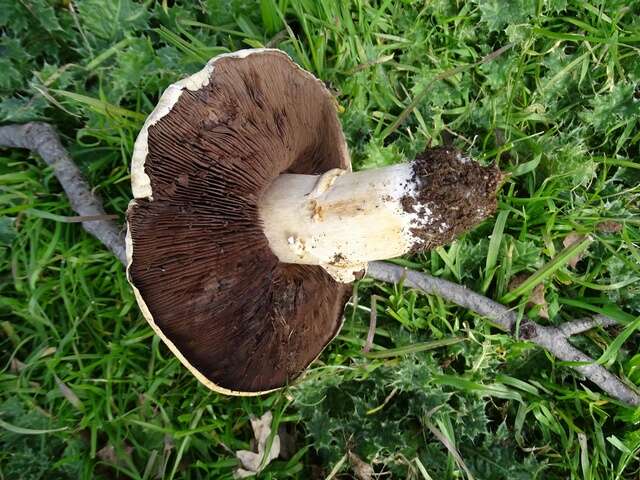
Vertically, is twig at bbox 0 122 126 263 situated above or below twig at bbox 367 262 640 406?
above

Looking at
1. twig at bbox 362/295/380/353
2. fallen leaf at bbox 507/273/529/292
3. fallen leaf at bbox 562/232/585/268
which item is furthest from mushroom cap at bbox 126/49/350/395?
→ fallen leaf at bbox 562/232/585/268

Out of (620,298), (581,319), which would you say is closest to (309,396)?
(581,319)

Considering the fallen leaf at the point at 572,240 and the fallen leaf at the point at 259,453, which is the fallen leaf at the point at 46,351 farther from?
the fallen leaf at the point at 572,240

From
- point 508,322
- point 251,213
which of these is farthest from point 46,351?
point 508,322

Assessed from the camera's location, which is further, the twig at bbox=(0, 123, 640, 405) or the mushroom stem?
the twig at bbox=(0, 123, 640, 405)

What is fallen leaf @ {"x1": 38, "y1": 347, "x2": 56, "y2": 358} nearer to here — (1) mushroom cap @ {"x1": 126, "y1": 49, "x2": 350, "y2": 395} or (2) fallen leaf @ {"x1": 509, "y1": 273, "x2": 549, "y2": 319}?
(1) mushroom cap @ {"x1": 126, "y1": 49, "x2": 350, "y2": 395}

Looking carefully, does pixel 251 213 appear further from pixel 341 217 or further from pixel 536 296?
pixel 536 296

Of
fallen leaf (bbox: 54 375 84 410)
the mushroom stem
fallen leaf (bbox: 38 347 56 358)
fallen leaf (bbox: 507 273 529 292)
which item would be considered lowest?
fallen leaf (bbox: 507 273 529 292)

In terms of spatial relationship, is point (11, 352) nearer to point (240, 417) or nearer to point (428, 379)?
point (240, 417)
